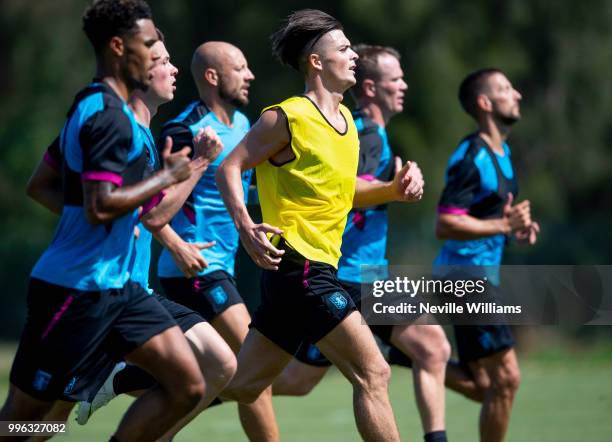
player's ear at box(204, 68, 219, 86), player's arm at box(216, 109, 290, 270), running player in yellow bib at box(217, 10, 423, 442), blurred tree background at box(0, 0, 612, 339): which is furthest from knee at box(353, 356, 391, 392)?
blurred tree background at box(0, 0, 612, 339)

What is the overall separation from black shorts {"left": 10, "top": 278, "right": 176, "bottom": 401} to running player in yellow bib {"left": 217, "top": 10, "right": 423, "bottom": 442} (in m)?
1.06

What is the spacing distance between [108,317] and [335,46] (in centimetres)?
227

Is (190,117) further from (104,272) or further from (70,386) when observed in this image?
(70,386)

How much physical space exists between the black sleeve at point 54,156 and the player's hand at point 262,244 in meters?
1.09

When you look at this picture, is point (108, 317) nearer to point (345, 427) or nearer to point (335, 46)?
point (335, 46)

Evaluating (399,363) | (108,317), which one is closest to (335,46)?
(108,317)

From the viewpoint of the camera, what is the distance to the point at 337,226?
7.16 meters

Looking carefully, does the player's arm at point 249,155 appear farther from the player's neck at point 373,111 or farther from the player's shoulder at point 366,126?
the player's neck at point 373,111

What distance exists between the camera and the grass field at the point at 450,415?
10641 mm

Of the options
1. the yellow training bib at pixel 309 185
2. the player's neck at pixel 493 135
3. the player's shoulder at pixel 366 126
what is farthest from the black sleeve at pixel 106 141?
the player's neck at pixel 493 135

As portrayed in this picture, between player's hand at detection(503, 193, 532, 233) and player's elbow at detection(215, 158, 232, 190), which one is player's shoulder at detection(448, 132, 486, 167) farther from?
player's elbow at detection(215, 158, 232, 190)

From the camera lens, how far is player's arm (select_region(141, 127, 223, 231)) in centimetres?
605

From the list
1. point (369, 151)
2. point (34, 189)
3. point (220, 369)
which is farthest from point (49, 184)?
point (369, 151)

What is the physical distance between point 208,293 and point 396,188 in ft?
5.07
